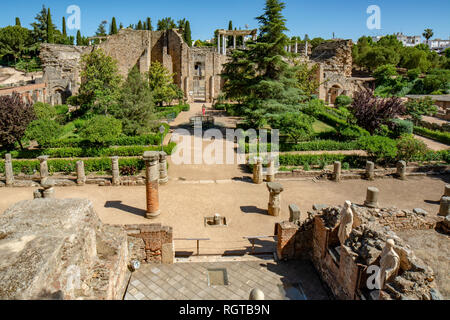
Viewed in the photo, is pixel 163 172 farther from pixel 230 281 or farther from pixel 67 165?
pixel 230 281

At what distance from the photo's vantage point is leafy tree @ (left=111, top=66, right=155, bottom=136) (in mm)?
24312

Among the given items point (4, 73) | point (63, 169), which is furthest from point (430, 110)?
point (4, 73)

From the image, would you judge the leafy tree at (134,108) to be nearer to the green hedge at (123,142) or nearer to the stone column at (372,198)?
the green hedge at (123,142)

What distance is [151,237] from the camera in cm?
1019

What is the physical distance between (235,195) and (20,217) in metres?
9.44

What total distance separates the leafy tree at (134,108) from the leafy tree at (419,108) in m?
26.4

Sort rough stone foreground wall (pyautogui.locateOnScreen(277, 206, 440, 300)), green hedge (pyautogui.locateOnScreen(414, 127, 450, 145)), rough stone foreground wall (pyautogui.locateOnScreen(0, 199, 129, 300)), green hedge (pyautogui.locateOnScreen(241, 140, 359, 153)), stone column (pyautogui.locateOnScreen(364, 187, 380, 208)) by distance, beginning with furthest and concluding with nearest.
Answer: green hedge (pyautogui.locateOnScreen(414, 127, 450, 145)) → green hedge (pyautogui.locateOnScreen(241, 140, 359, 153)) → stone column (pyautogui.locateOnScreen(364, 187, 380, 208)) → rough stone foreground wall (pyautogui.locateOnScreen(277, 206, 440, 300)) → rough stone foreground wall (pyautogui.locateOnScreen(0, 199, 129, 300))

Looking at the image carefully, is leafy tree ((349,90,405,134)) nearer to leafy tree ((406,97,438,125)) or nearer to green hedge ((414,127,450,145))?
green hedge ((414,127,450,145))

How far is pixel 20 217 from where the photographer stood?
8609 millimetres

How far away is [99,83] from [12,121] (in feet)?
38.5

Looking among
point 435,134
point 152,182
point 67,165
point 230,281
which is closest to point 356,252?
point 230,281

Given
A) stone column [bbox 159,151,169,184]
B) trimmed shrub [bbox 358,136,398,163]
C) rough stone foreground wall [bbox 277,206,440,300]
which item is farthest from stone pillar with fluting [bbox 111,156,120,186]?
trimmed shrub [bbox 358,136,398,163]

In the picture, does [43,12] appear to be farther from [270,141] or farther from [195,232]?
[195,232]

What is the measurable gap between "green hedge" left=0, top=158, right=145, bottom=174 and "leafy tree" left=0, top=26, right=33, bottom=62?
49033mm
